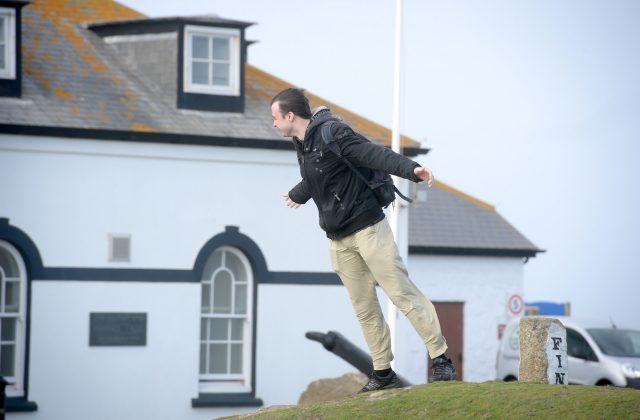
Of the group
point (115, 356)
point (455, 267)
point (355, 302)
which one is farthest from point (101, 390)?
point (455, 267)

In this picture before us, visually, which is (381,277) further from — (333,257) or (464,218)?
(464,218)

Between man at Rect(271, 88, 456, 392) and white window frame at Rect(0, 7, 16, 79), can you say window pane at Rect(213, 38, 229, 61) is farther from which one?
man at Rect(271, 88, 456, 392)

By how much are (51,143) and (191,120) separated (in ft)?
8.25

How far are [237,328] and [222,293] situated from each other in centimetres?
64

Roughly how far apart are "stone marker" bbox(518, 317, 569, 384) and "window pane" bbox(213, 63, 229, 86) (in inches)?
509

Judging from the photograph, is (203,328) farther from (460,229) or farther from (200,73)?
(460,229)

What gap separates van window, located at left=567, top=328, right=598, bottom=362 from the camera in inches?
894

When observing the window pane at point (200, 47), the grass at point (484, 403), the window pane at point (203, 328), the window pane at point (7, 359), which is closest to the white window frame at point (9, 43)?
the window pane at point (200, 47)

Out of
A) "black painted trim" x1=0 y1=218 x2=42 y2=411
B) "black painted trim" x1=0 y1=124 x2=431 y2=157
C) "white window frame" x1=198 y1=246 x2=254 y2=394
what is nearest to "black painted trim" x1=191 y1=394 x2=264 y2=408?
"white window frame" x1=198 y1=246 x2=254 y2=394

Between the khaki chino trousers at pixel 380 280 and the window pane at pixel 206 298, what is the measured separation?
11532mm

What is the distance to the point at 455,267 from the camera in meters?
30.6

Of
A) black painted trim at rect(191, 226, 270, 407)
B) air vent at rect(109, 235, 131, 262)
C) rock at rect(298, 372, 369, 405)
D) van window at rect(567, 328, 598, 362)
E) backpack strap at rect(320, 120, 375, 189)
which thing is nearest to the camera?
backpack strap at rect(320, 120, 375, 189)

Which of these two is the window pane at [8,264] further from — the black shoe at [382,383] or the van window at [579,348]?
the black shoe at [382,383]

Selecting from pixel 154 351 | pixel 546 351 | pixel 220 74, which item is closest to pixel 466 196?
pixel 220 74
